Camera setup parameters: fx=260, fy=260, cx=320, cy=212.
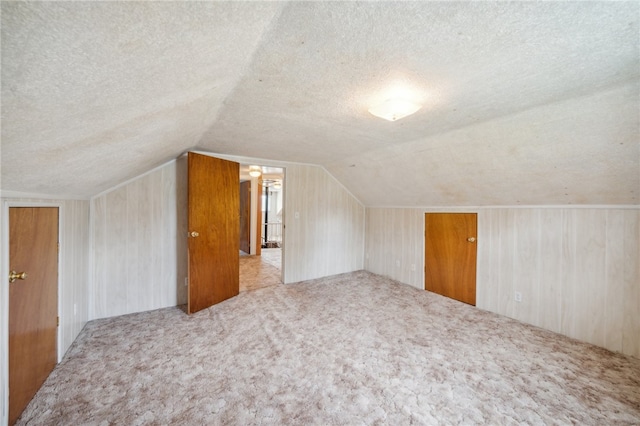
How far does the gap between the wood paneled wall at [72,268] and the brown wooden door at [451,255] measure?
4319 mm

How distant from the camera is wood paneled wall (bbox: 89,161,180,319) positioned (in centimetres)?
300

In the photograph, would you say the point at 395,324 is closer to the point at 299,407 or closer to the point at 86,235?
the point at 299,407

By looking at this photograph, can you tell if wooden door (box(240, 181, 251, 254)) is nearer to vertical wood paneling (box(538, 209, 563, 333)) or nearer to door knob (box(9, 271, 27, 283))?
door knob (box(9, 271, 27, 283))

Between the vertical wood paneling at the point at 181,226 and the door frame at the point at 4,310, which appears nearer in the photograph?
the door frame at the point at 4,310

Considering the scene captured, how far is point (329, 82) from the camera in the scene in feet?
5.38

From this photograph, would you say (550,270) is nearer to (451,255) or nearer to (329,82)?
(451,255)

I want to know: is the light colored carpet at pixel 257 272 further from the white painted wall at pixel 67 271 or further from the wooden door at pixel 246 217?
the white painted wall at pixel 67 271

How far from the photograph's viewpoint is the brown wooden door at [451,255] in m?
3.57

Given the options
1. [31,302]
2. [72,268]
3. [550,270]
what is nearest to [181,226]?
[72,268]

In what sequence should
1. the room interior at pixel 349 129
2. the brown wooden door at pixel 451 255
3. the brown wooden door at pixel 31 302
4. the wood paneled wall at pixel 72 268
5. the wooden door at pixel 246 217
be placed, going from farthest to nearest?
the wooden door at pixel 246 217, the brown wooden door at pixel 451 255, the wood paneled wall at pixel 72 268, the brown wooden door at pixel 31 302, the room interior at pixel 349 129

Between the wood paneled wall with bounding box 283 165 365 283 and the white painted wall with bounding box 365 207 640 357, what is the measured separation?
2.24 meters

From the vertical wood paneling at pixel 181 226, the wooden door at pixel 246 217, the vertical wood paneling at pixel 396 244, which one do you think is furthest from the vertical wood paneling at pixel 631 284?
the wooden door at pixel 246 217

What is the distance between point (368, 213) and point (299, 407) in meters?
3.94

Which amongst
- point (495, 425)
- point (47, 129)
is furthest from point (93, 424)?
point (495, 425)
